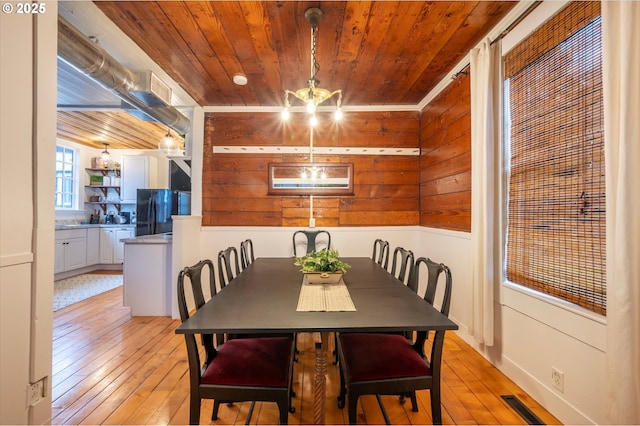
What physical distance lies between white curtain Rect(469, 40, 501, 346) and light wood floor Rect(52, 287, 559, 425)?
41cm

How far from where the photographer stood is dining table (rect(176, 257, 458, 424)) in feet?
4.02

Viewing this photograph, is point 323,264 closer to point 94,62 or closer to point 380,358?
point 380,358

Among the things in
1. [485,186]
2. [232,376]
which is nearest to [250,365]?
[232,376]

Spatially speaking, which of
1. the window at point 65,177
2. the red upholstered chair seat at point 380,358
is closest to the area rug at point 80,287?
the window at point 65,177

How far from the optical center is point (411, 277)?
195cm

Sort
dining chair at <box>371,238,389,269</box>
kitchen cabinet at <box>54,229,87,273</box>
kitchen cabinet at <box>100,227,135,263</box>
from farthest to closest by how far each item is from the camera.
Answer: kitchen cabinet at <box>100,227,135,263</box> < kitchen cabinet at <box>54,229,87,273</box> < dining chair at <box>371,238,389,269</box>

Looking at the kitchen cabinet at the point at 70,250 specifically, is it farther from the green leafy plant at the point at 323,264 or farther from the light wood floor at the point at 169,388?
the green leafy plant at the point at 323,264

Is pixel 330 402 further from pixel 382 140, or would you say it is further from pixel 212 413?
pixel 382 140

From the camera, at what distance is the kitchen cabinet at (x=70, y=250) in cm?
487

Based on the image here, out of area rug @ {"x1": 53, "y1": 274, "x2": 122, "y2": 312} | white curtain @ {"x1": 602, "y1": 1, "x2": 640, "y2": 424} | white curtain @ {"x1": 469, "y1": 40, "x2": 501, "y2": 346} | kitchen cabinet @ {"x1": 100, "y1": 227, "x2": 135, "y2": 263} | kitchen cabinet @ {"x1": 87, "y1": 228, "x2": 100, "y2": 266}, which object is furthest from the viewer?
kitchen cabinet @ {"x1": 100, "y1": 227, "x2": 135, "y2": 263}

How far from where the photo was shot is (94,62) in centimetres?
200

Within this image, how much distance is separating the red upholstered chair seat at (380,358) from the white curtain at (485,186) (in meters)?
0.99

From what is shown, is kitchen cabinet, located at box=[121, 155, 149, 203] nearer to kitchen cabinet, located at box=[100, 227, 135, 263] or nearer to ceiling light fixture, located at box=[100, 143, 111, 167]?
ceiling light fixture, located at box=[100, 143, 111, 167]

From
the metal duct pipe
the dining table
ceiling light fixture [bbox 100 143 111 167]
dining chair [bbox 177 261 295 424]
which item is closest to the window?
ceiling light fixture [bbox 100 143 111 167]
